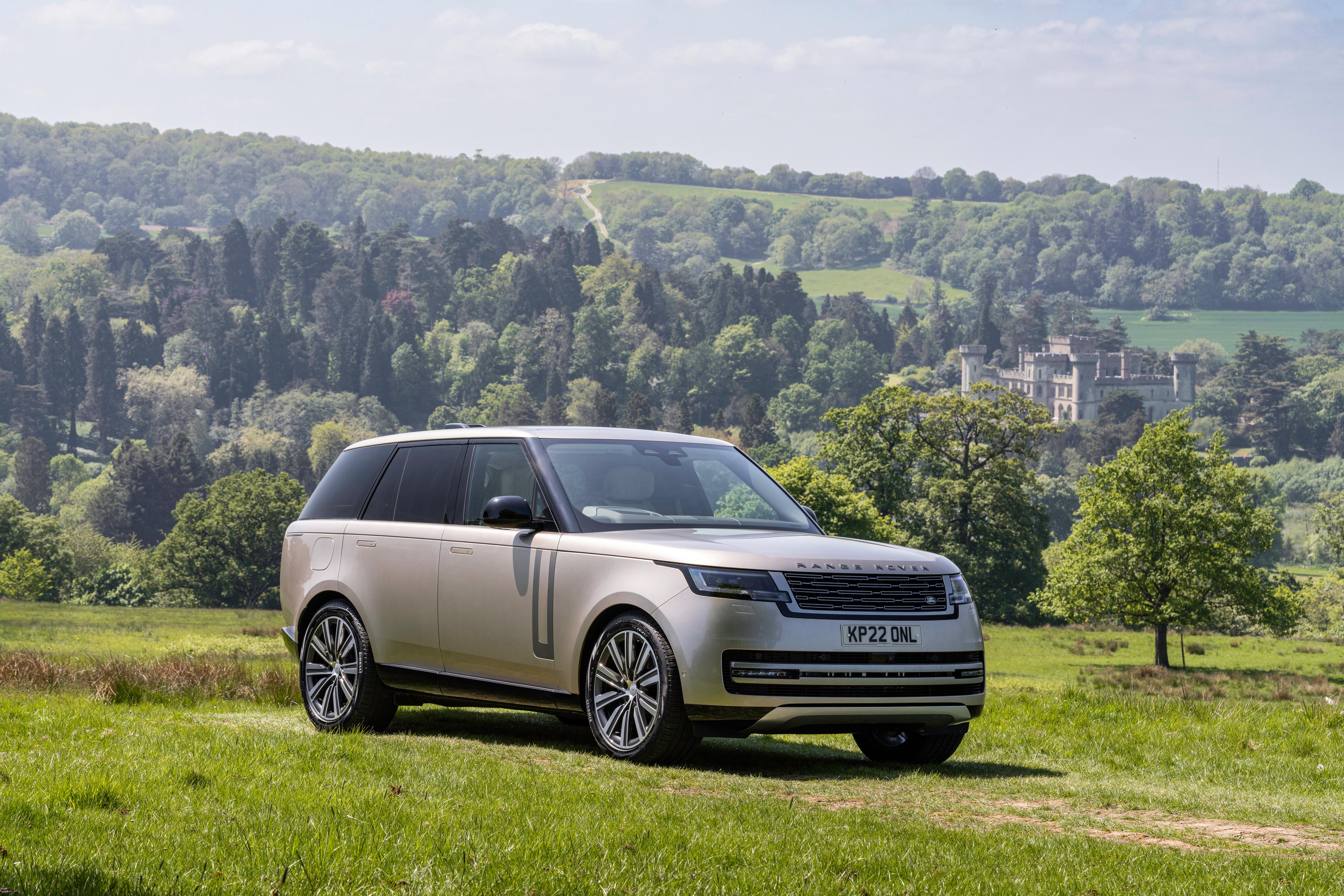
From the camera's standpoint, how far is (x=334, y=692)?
34.4 ft

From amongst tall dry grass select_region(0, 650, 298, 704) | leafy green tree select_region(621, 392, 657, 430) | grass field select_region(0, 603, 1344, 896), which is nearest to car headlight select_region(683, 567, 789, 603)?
grass field select_region(0, 603, 1344, 896)

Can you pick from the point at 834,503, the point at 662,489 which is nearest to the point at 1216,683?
the point at 834,503

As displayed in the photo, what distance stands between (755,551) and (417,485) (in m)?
3.22

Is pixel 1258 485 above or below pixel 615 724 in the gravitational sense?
below

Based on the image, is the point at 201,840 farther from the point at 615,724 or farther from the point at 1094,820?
the point at 1094,820

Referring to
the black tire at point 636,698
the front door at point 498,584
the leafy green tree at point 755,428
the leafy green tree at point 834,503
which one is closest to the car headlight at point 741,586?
the black tire at point 636,698

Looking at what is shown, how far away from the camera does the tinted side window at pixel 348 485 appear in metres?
10.9

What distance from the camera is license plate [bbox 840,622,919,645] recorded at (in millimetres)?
8188

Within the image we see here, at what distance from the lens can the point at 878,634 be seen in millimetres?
8297

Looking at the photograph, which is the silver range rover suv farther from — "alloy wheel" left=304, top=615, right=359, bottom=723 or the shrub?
the shrub

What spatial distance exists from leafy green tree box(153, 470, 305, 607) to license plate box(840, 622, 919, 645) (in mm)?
99221

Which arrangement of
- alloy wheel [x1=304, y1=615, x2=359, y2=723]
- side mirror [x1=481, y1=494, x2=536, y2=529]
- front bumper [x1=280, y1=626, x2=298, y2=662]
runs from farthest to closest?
front bumper [x1=280, y1=626, x2=298, y2=662] < alloy wheel [x1=304, y1=615, x2=359, y2=723] < side mirror [x1=481, y1=494, x2=536, y2=529]

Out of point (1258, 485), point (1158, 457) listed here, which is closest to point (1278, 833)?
point (1158, 457)

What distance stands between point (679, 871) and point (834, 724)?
327cm
